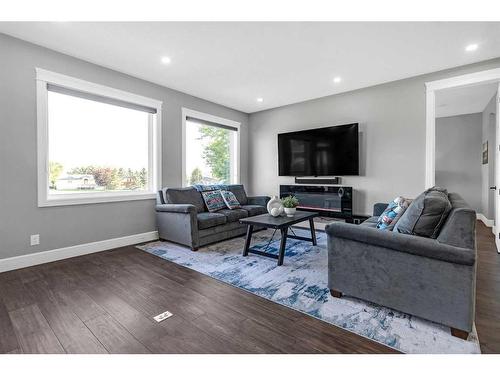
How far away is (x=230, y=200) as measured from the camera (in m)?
4.50

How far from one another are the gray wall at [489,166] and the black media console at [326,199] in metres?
2.81

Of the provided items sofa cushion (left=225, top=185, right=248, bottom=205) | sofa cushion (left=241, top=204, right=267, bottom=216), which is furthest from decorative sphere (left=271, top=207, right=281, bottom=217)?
sofa cushion (left=225, top=185, right=248, bottom=205)

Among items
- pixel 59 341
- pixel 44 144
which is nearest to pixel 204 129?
pixel 44 144

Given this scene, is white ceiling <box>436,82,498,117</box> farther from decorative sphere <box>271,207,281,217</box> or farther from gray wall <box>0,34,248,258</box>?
gray wall <box>0,34,248,258</box>

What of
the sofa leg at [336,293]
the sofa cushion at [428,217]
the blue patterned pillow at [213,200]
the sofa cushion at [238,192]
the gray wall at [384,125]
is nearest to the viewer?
the sofa cushion at [428,217]

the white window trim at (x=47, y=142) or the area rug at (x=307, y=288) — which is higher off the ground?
the white window trim at (x=47, y=142)

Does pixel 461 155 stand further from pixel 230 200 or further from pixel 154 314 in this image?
pixel 154 314

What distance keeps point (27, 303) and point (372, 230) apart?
2792mm

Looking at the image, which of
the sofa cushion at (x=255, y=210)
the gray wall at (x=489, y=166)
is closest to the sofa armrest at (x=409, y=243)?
the sofa cushion at (x=255, y=210)

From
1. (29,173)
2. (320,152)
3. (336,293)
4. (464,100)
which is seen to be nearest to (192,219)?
(29,173)

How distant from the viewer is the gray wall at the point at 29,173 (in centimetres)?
277

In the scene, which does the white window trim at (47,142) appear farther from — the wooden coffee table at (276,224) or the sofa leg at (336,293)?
the sofa leg at (336,293)

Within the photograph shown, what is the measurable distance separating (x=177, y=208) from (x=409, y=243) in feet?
9.24

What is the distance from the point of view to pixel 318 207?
4.91 meters
